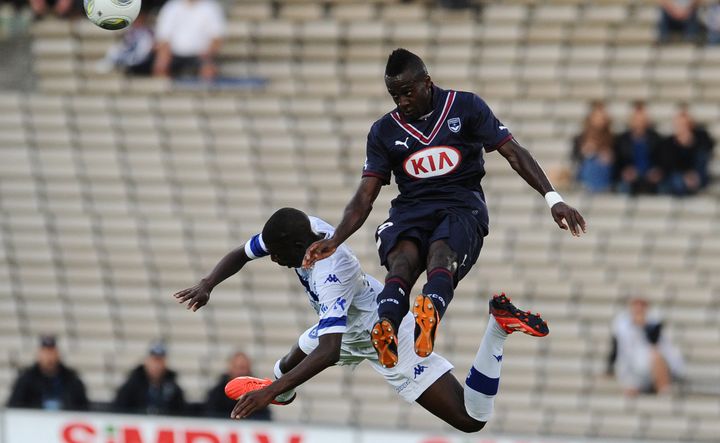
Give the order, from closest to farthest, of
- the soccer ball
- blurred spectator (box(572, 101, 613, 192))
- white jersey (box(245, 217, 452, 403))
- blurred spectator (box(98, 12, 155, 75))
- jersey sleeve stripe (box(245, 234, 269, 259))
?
white jersey (box(245, 217, 452, 403)) < jersey sleeve stripe (box(245, 234, 269, 259)) < the soccer ball < blurred spectator (box(572, 101, 613, 192)) < blurred spectator (box(98, 12, 155, 75))

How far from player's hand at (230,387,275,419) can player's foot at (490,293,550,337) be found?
1.61 metres

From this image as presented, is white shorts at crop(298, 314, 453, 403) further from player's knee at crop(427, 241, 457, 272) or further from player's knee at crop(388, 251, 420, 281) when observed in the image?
player's knee at crop(427, 241, 457, 272)

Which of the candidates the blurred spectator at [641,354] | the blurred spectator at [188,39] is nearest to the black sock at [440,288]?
the blurred spectator at [641,354]

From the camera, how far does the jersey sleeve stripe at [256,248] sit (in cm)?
1017

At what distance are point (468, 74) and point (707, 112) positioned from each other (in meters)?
2.74

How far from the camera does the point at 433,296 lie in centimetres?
930

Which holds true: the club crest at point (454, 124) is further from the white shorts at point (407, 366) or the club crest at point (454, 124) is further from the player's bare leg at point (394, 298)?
the white shorts at point (407, 366)

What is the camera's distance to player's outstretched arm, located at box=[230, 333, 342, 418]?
9.10 metres

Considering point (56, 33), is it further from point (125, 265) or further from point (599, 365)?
point (599, 365)

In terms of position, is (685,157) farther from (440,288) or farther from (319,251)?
(319,251)

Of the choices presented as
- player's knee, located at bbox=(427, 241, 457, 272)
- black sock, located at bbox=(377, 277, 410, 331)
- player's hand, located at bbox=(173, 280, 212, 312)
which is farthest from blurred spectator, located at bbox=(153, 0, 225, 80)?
black sock, located at bbox=(377, 277, 410, 331)

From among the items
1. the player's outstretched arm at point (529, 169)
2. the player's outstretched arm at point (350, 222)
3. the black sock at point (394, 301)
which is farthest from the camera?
the player's outstretched arm at point (529, 169)

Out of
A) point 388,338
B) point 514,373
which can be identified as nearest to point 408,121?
point 388,338

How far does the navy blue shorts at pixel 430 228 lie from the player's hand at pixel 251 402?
1179mm
